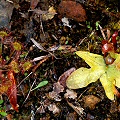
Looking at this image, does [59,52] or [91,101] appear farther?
[59,52]

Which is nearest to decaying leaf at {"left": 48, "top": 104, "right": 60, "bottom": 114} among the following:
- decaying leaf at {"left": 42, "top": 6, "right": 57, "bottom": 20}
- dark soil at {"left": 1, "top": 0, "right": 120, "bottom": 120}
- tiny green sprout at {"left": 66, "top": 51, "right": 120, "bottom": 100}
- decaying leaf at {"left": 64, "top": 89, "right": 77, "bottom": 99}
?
dark soil at {"left": 1, "top": 0, "right": 120, "bottom": 120}

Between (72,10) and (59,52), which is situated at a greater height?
(72,10)

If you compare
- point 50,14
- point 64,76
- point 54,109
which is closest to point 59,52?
point 64,76

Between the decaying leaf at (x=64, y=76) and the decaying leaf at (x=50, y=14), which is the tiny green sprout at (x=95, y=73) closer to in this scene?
the decaying leaf at (x=64, y=76)

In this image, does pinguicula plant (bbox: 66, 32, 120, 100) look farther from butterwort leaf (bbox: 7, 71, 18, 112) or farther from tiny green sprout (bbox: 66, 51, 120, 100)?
butterwort leaf (bbox: 7, 71, 18, 112)

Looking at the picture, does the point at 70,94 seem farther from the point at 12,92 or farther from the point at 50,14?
the point at 50,14

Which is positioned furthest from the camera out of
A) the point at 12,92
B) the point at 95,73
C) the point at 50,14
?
the point at 50,14

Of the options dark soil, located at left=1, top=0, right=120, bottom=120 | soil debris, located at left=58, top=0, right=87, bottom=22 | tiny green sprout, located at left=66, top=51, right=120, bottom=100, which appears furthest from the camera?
soil debris, located at left=58, top=0, right=87, bottom=22

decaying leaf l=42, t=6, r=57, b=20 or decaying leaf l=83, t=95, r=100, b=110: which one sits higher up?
decaying leaf l=42, t=6, r=57, b=20

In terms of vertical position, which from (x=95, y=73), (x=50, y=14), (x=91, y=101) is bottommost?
(x=91, y=101)

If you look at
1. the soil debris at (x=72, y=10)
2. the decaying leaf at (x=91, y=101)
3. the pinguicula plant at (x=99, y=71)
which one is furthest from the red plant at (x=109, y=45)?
the decaying leaf at (x=91, y=101)
